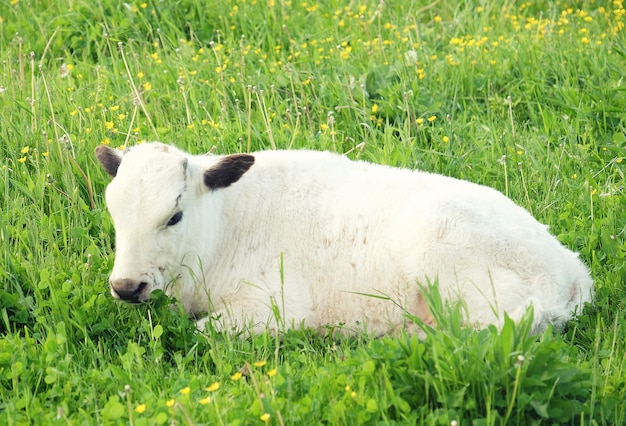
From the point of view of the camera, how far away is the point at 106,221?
6.34 m

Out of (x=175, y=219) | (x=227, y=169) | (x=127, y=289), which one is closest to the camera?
(x=127, y=289)

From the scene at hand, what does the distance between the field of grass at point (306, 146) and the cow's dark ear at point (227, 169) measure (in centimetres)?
81

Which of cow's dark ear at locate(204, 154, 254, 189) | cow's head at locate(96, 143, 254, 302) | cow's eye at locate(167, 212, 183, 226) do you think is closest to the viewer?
cow's head at locate(96, 143, 254, 302)

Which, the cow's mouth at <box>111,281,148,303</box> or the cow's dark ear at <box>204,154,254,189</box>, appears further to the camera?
the cow's dark ear at <box>204,154,254,189</box>

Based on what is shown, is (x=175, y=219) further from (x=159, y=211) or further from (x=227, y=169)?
(x=227, y=169)

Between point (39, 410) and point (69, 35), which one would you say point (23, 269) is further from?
point (69, 35)

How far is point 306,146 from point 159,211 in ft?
7.16

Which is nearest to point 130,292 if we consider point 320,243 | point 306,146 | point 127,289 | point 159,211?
point 127,289

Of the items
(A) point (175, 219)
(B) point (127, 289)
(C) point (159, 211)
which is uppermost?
(C) point (159, 211)

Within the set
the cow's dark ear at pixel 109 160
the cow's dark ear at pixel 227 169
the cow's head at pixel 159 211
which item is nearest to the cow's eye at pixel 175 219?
the cow's head at pixel 159 211

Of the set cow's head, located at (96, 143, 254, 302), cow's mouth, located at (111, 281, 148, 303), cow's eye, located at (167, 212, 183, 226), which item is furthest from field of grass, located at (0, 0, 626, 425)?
cow's eye, located at (167, 212, 183, 226)

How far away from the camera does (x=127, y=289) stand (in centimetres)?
529

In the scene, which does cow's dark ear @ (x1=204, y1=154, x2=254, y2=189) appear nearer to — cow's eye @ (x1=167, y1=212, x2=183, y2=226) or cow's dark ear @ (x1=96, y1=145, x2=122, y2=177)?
cow's eye @ (x1=167, y1=212, x2=183, y2=226)

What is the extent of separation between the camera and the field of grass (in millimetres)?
4309
